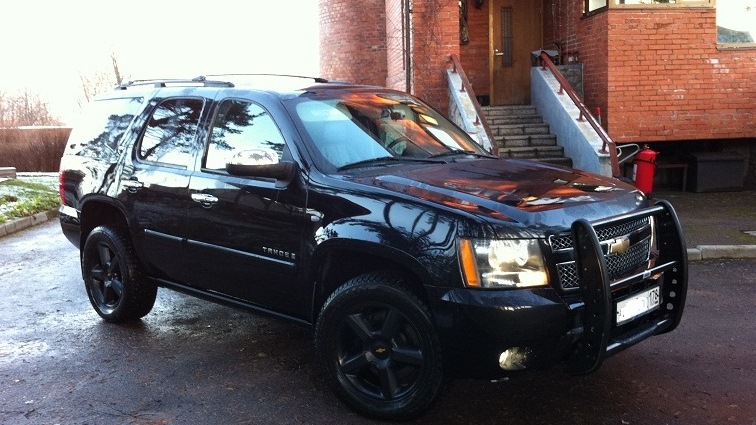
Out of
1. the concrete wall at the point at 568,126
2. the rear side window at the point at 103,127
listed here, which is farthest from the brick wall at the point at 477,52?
the rear side window at the point at 103,127

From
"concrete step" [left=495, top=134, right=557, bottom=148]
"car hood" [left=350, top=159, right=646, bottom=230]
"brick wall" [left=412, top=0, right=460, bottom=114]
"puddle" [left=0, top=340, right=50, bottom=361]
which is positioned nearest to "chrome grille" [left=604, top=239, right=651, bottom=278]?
"car hood" [left=350, top=159, right=646, bottom=230]

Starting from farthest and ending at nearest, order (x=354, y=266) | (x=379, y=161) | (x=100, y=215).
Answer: (x=100, y=215), (x=379, y=161), (x=354, y=266)

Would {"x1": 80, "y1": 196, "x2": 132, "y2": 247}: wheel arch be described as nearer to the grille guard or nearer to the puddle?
the puddle

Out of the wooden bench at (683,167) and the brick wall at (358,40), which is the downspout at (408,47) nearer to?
the brick wall at (358,40)

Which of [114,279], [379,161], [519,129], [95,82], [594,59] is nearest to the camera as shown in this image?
[379,161]

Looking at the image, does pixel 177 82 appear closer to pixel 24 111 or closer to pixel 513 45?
pixel 513 45

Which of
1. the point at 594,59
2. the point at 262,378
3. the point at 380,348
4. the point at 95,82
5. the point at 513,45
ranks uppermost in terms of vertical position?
the point at 95,82

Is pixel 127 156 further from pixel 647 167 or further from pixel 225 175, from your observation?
pixel 647 167

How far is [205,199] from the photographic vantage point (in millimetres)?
5059

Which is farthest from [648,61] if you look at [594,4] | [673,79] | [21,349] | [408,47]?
[21,349]

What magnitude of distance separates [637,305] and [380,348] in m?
1.44

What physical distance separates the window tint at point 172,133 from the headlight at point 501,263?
7.99 feet

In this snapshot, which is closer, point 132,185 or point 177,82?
point 132,185

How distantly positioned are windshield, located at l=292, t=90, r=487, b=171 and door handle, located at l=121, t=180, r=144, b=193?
155cm
